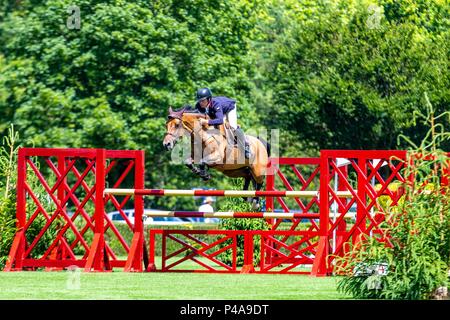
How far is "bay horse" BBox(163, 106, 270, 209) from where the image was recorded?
20.3m

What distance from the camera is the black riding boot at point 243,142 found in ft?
71.5

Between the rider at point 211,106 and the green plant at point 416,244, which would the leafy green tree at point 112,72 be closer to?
the rider at point 211,106

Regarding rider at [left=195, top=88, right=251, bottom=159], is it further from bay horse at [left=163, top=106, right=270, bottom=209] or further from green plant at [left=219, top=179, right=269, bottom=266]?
green plant at [left=219, top=179, right=269, bottom=266]

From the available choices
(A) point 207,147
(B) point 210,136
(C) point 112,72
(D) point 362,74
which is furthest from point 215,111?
(D) point 362,74

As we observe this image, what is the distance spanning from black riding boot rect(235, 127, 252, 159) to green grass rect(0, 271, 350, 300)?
2875mm

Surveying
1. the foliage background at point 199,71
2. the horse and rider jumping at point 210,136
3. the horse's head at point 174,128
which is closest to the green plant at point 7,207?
the horse's head at point 174,128

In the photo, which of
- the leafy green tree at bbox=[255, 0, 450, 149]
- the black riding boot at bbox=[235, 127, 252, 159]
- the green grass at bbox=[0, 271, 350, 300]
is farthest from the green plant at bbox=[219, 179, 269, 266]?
the leafy green tree at bbox=[255, 0, 450, 149]

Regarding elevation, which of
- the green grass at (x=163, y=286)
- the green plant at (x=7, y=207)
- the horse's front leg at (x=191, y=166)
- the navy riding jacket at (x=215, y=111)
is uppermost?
the navy riding jacket at (x=215, y=111)

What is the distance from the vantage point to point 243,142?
71.8 ft

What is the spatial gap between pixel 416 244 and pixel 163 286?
3879mm

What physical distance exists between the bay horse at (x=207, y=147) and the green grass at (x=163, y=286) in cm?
203

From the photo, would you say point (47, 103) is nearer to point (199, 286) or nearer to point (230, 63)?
point (230, 63)

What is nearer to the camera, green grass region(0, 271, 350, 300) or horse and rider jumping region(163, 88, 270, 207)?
green grass region(0, 271, 350, 300)

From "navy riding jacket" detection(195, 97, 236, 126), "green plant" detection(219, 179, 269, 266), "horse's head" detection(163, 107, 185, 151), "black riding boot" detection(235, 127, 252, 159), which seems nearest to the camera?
"horse's head" detection(163, 107, 185, 151)
